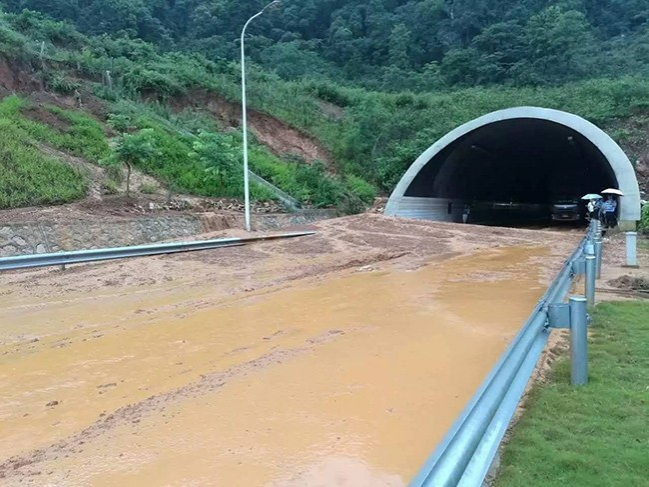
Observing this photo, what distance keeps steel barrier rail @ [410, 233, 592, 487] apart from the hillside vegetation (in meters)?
16.5

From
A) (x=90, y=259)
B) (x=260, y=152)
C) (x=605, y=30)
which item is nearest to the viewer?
(x=90, y=259)

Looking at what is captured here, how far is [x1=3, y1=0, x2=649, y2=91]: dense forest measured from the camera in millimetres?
45438

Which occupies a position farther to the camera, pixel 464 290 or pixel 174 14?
pixel 174 14

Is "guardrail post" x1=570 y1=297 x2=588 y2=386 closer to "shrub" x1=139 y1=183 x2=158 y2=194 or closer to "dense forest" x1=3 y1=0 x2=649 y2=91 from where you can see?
"shrub" x1=139 y1=183 x2=158 y2=194

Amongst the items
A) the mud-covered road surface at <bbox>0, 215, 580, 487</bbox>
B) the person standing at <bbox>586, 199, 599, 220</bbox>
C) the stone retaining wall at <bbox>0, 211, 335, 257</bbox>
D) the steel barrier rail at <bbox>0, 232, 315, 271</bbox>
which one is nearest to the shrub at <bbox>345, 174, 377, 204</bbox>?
the stone retaining wall at <bbox>0, 211, 335, 257</bbox>

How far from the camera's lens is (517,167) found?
116 feet

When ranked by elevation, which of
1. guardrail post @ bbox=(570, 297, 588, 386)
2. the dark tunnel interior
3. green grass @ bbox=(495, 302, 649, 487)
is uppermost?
the dark tunnel interior

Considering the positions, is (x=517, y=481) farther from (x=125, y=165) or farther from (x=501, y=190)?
(x=501, y=190)

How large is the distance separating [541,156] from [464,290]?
27.3 metres

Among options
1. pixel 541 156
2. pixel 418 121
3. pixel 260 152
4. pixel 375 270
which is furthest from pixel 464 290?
pixel 541 156

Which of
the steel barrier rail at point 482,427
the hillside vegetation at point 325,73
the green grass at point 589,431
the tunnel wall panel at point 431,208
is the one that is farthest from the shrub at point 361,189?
the steel barrier rail at point 482,427

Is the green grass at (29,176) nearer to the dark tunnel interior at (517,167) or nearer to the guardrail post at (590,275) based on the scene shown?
the dark tunnel interior at (517,167)

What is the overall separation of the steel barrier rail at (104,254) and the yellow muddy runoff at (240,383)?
92 cm

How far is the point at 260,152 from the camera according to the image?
1115 inches
